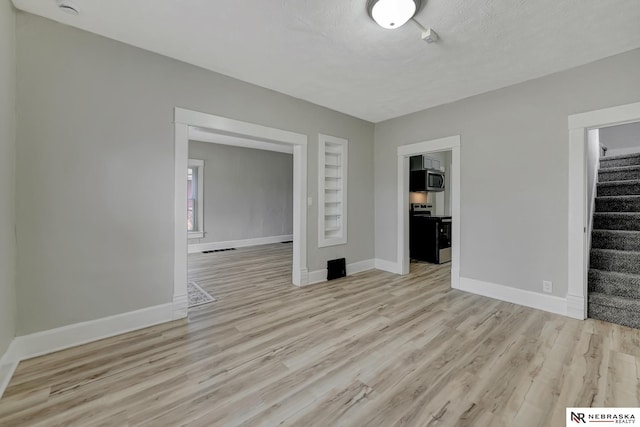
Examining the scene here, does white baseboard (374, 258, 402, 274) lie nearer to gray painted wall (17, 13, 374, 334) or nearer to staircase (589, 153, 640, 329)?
staircase (589, 153, 640, 329)

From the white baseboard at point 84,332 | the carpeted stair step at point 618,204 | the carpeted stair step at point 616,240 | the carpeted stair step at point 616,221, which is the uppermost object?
the carpeted stair step at point 618,204

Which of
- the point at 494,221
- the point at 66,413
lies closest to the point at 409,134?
the point at 494,221

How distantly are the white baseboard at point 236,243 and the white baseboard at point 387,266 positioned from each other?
3.67 meters

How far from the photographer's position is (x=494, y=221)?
3.32 m

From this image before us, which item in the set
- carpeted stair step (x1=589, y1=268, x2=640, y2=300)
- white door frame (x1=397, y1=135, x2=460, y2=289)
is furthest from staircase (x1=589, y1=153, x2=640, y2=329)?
white door frame (x1=397, y1=135, x2=460, y2=289)

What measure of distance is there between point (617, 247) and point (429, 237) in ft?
7.95

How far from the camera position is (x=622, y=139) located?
15.8ft

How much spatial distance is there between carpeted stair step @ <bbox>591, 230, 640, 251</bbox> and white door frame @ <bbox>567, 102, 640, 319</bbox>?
0.94 m

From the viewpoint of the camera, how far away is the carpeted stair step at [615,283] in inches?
107

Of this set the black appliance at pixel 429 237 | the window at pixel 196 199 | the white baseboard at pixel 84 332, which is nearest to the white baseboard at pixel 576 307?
the black appliance at pixel 429 237

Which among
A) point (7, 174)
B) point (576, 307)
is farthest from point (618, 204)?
point (7, 174)

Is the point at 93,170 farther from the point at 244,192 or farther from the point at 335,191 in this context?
the point at 244,192

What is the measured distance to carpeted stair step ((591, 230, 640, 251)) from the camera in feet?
10.1

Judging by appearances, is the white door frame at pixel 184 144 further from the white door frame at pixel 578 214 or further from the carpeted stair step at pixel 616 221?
the carpeted stair step at pixel 616 221
